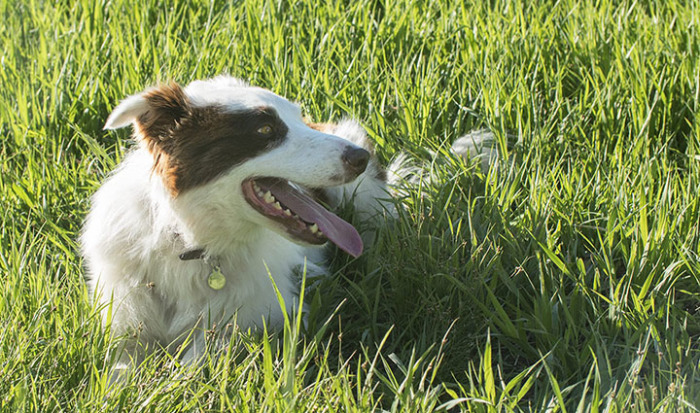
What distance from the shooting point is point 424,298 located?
306cm

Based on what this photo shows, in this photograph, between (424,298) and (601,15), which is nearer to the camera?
(424,298)

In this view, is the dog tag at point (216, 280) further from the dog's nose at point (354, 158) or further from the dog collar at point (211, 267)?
the dog's nose at point (354, 158)

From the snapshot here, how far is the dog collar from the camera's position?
2988 mm

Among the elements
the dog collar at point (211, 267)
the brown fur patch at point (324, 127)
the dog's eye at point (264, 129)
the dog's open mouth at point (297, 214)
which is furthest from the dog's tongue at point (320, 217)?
the brown fur patch at point (324, 127)

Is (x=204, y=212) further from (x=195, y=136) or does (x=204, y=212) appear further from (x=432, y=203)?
(x=432, y=203)

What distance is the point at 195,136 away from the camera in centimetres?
287

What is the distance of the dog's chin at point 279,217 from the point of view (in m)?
2.86

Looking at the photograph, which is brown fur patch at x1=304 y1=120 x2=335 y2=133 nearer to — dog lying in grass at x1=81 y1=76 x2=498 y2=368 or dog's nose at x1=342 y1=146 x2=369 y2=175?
dog lying in grass at x1=81 y1=76 x2=498 y2=368

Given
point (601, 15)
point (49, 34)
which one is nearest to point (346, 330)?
point (601, 15)

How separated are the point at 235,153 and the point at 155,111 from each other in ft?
1.02

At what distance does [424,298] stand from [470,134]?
1231 millimetres

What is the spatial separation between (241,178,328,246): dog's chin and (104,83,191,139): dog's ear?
342 millimetres

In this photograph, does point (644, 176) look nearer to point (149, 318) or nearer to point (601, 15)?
point (601, 15)

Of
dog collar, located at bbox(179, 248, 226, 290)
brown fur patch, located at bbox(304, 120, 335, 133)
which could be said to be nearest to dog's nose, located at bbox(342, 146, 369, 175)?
dog collar, located at bbox(179, 248, 226, 290)
